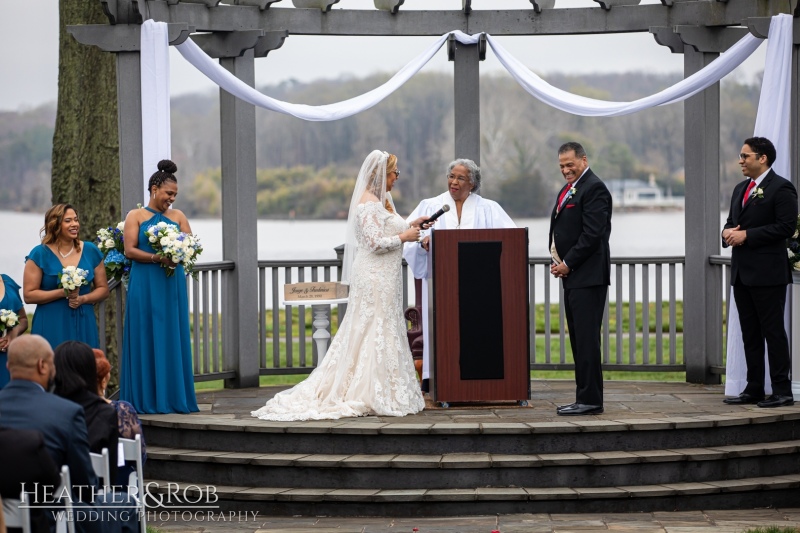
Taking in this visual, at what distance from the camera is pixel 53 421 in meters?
4.14

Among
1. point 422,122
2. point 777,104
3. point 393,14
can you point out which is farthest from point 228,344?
point 422,122

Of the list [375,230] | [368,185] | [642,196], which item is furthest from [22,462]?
[642,196]

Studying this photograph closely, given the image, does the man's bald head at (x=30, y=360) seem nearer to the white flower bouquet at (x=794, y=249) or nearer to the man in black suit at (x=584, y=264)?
the man in black suit at (x=584, y=264)

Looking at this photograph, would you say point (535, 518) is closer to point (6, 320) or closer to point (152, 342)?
point (152, 342)

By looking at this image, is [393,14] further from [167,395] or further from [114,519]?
[114,519]

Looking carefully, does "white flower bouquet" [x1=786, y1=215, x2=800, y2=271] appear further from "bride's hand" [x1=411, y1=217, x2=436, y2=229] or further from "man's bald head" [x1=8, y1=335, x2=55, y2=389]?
"man's bald head" [x1=8, y1=335, x2=55, y2=389]

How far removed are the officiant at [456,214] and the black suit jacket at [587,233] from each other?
3.17 feet

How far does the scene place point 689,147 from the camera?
8883mm

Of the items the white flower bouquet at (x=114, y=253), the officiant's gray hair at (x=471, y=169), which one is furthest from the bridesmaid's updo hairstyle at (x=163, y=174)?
the officiant's gray hair at (x=471, y=169)

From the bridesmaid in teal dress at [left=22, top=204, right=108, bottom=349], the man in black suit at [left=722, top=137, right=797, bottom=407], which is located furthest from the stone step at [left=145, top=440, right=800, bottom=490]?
the bridesmaid in teal dress at [left=22, top=204, right=108, bottom=349]

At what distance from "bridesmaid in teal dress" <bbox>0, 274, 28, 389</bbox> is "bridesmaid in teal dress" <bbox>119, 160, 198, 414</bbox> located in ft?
2.55

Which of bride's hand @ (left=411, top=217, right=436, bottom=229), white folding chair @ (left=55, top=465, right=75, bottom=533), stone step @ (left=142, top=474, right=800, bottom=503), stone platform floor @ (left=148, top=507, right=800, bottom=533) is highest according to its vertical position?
bride's hand @ (left=411, top=217, right=436, bottom=229)

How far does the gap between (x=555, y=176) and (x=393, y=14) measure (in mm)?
9413

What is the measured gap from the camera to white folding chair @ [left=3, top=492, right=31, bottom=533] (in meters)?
3.88
